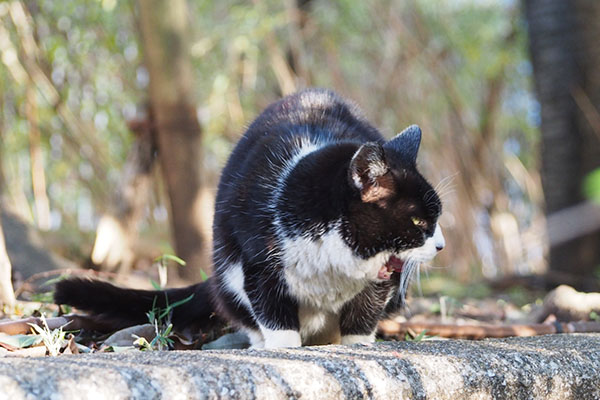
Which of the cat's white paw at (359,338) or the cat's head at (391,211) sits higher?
the cat's head at (391,211)

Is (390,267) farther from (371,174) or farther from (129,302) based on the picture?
(129,302)

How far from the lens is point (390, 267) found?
2242 mm

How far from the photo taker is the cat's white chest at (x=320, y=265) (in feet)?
6.95

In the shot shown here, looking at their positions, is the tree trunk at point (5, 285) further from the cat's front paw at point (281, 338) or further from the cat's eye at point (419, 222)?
the cat's eye at point (419, 222)

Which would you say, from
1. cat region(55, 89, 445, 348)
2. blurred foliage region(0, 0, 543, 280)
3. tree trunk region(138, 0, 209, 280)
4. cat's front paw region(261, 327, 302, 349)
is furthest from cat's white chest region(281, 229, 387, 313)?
blurred foliage region(0, 0, 543, 280)

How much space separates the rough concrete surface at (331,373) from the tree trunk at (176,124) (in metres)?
2.83

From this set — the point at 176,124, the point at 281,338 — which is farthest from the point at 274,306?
the point at 176,124

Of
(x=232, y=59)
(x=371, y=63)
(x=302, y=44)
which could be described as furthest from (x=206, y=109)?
(x=371, y=63)

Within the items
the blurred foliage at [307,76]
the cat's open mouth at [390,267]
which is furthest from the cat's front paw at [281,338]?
the blurred foliage at [307,76]

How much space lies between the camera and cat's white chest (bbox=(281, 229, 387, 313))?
212cm

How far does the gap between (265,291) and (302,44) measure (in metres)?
5.14

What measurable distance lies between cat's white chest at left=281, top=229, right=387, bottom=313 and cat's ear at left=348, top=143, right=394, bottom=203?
0.15 m

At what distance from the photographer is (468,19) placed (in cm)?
814

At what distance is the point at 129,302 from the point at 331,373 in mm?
1072
